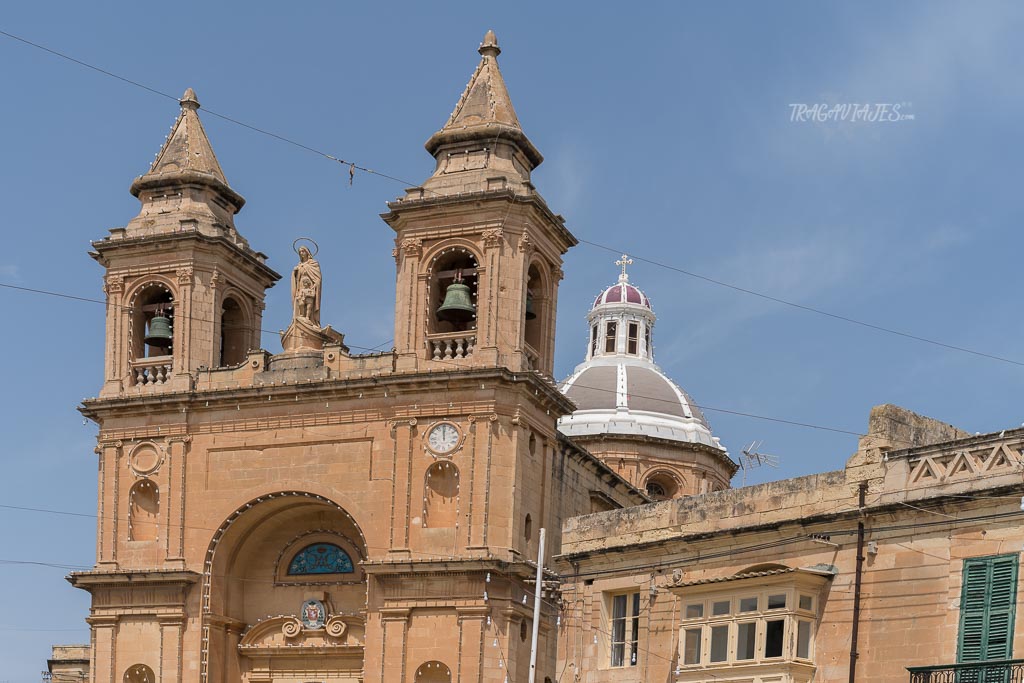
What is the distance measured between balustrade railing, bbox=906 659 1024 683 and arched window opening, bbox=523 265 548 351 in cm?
1727

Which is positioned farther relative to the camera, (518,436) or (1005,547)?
(518,436)

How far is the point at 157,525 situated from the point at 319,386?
16.7 ft

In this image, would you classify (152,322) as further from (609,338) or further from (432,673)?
(609,338)

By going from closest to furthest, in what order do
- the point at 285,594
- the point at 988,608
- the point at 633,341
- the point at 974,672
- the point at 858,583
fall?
the point at 974,672
the point at 988,608
the point at 858,583
the point at 285,594
the point at 633,341

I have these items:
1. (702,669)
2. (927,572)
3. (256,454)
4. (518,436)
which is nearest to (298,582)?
(256,454)

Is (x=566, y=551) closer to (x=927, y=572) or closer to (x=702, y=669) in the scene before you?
(x=702, y=669)

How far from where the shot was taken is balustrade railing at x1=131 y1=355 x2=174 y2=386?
144ft

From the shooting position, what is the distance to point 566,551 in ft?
112

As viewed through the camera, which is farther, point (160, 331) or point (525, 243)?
point (160, 331)

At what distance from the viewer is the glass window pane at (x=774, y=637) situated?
2916 cm

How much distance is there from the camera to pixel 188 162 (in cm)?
4575

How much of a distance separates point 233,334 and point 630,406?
17.4 meters

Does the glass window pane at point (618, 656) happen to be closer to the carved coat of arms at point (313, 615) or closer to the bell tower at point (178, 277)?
the carved coat of arms at point (313, 615)

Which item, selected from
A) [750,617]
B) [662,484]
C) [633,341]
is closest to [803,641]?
[750,617]
